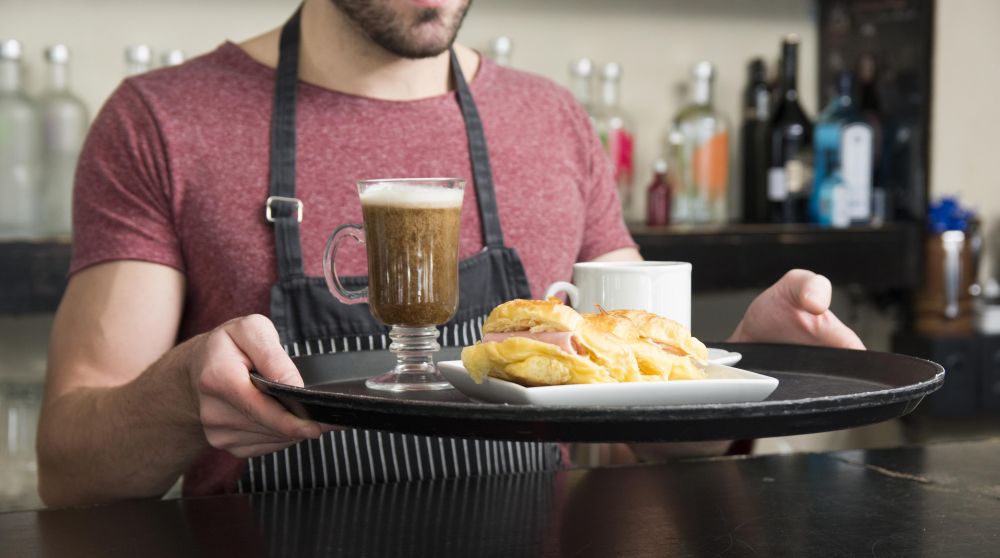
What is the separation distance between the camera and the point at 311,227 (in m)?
1.50

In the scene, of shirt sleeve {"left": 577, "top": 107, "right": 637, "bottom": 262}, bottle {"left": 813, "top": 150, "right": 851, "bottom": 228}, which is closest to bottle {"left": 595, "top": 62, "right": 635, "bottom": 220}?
bottle {"left": 813, "top": 150, "right": 851, "bottom": 228}

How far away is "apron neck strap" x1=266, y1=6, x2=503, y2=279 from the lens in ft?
4.83

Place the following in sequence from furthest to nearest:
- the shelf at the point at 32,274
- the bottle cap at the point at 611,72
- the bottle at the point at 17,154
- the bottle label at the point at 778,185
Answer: the bottle label at the point at 778,185
the bottle cap at the point at 611,72
the bottle at the point at 17,154
the shelf at the point at 32,274

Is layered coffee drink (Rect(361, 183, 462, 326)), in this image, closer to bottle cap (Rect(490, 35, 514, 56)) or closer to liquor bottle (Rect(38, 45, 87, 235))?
liquor bottle (Rect(38, 45, 87, 235))

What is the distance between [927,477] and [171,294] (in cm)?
92

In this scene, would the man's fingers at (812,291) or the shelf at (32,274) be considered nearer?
the man's fingers at (812,291)

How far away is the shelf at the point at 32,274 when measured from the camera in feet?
6.37

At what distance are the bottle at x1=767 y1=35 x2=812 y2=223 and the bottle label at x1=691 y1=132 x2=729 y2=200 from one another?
11 centimetres

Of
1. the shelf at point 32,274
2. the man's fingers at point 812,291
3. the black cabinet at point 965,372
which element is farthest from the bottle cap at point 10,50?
the black cabinet at point 965,372

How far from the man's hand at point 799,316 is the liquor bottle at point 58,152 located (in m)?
1.43

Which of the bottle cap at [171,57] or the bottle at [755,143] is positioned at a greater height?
the bottle cap at [171,57]

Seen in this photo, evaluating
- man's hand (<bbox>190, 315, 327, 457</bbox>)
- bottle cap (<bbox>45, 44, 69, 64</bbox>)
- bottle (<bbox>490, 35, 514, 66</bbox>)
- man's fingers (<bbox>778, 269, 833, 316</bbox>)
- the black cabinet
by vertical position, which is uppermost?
bottle (<bbox>490, 35, 514, 66</bbox>)

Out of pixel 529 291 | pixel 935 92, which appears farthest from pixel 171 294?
pixel 935 92

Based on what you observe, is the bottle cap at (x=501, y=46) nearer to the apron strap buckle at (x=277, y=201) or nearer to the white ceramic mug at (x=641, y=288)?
the apron strap buckle at (x=277, y=201)
